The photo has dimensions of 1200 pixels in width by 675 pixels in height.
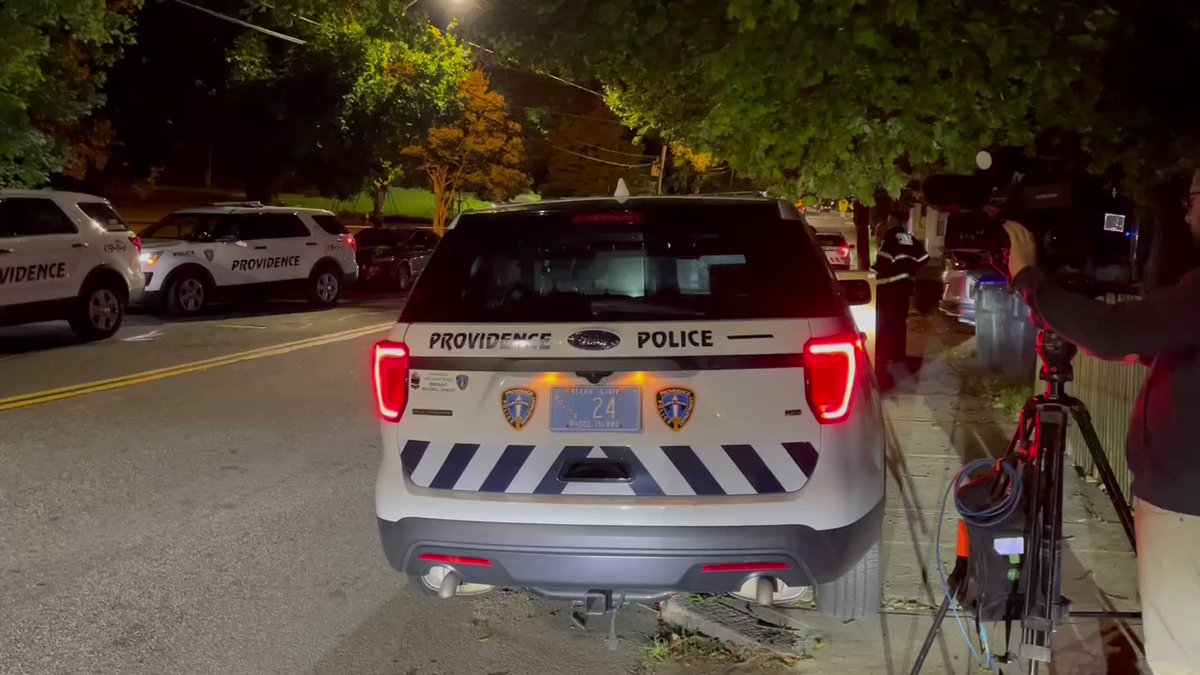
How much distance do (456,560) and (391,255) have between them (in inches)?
808

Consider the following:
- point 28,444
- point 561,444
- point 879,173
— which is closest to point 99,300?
point 28,444

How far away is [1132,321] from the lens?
2615mm

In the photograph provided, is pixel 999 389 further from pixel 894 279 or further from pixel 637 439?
pixel 637 439

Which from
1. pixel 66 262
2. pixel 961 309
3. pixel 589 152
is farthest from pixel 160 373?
pixel 589 152

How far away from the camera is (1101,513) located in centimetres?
602

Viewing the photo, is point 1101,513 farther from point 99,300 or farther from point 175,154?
point 175,154

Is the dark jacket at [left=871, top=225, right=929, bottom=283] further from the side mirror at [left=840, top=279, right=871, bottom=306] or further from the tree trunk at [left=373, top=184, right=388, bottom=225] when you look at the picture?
the tree trunk at [left=373, top=184, right=388, bottom=225]

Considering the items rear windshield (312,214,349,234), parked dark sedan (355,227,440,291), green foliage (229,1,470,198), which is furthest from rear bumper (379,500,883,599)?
green foliage (229,1,470,198)

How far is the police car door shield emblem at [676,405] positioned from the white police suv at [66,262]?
11.3m

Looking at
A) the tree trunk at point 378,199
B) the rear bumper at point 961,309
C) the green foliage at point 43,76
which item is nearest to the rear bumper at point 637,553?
the rear bumper at point 961,309

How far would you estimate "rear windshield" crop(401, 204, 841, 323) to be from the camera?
3.67 meters

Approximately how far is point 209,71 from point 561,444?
3334 cm

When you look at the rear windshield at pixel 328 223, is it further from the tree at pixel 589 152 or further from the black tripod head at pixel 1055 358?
the tree at pixel 589 152

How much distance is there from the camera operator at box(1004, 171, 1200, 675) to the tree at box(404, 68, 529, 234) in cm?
3683
